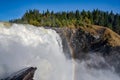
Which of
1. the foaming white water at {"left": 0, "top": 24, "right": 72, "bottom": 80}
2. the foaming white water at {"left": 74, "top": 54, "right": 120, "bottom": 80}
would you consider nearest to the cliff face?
the foaming white water at {"left": 74, "top": 54, "right": 120, "bottom": 80}

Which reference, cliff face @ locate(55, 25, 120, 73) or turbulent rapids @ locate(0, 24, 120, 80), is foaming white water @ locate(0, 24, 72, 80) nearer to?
turbulent rapids @ locate(0, 24, 120, 80)

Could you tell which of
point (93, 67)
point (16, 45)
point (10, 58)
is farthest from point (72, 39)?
point (10, 58)

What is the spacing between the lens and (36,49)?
73.1m

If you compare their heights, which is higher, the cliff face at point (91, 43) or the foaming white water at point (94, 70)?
the cliff face at point (91, 43)

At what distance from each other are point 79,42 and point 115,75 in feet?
46.0

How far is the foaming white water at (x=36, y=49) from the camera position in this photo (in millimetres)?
57719

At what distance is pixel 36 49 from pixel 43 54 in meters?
3.43

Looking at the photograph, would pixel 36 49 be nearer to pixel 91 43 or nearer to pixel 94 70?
pixel 94 70

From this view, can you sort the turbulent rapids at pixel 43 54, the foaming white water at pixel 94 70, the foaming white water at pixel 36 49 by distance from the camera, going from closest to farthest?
the foaming white water at pixel 36 49 < the turbulent rapids at pixel 43 54 < the foaming white water at pixel 94 70

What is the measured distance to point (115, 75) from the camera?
91.1 m

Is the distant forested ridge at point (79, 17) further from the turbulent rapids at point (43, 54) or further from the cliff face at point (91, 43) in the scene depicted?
the turbulent rapids at point (43, 54)

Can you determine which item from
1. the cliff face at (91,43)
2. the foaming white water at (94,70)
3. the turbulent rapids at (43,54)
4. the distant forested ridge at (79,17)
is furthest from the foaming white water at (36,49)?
the distant forested ridge at (79,17)

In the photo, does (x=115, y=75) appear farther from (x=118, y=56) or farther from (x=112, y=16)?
(x=112, y=16)

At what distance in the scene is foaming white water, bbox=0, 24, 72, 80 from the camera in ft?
189
